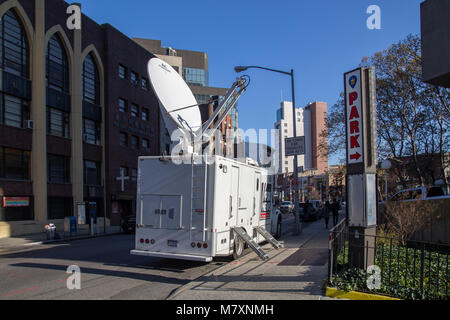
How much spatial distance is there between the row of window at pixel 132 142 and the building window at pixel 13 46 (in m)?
11.3

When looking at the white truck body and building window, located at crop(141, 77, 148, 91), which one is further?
building window, located at crop(141, 77, 148, 91)

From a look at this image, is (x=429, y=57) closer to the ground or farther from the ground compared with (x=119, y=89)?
closer to the ground

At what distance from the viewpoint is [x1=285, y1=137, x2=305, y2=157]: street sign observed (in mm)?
19547

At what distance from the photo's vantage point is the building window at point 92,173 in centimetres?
3039

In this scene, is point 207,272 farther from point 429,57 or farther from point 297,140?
point 297,140

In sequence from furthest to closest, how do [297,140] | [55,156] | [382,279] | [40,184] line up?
1. [55,156]
2. [40,184]
3. [297,140]
4. [382,279]

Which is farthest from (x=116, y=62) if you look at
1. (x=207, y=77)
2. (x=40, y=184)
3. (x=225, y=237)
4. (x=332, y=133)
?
(x=207, y=77)

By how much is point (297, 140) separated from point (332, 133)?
29.6ft

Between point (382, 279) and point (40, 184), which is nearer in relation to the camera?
point (382, 279)

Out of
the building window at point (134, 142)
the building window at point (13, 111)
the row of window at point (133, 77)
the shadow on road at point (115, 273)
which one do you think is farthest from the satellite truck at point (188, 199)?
the building window at point (134, 142)

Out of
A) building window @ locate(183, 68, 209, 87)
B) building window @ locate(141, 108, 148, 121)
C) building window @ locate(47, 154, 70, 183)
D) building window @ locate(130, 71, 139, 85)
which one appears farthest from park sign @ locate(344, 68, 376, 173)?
building window @ locate(183, 68, 209, 87)

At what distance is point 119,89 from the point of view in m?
34.4

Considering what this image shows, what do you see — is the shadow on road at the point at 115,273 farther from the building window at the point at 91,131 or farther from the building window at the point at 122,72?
the building window at the point at 122,72

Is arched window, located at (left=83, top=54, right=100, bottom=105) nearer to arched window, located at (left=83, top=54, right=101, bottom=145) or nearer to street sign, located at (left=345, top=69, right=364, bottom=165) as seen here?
arched window, located at (left=83, top=54, right=101, bottom=145)
